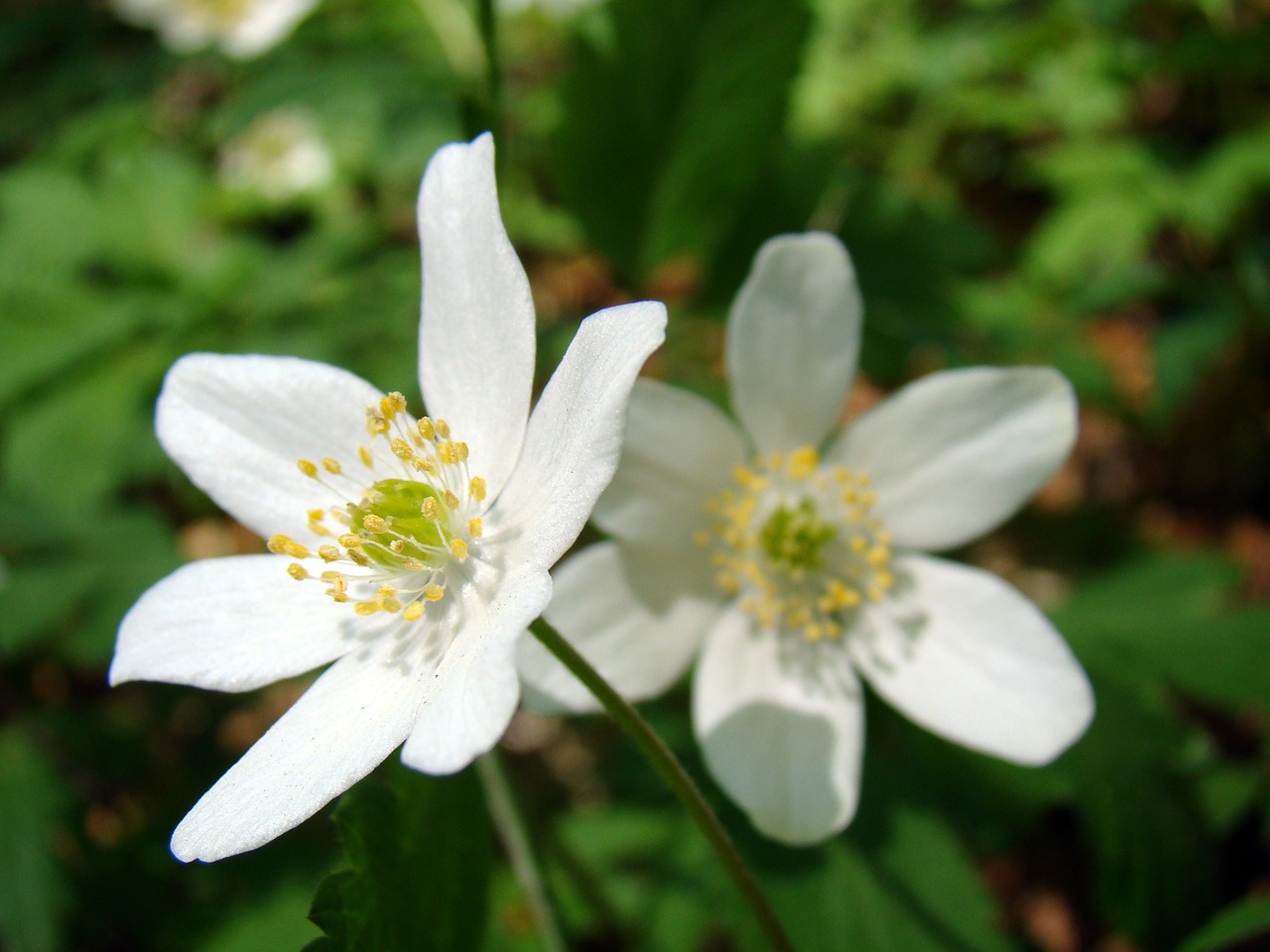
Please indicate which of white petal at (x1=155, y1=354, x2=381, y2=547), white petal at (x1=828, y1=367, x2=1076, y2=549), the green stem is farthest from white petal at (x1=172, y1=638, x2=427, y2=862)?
the green stem

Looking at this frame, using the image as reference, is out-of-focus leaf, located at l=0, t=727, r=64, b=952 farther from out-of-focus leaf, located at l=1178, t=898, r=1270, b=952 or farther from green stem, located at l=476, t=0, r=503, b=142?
out-of-focus leaf, located at l=1178, t=898, r=1270, b=952

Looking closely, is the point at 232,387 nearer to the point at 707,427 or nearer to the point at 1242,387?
the point at 707,427

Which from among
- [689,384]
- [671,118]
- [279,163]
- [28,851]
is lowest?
[28,851]

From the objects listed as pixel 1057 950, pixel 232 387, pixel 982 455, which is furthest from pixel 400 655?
pixel 1057 950

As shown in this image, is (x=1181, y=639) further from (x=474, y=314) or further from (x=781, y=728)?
(x=474, y=314)

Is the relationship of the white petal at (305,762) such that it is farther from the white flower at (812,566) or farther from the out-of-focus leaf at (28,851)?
the out-of-focus leaf at (28,851)

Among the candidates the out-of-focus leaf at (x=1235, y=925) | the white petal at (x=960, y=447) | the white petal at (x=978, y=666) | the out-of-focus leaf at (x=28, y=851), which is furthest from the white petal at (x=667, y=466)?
the out-of-focus leaf at (x=28, y=851)

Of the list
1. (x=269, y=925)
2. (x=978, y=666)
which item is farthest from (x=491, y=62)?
(x=269, y=925)
